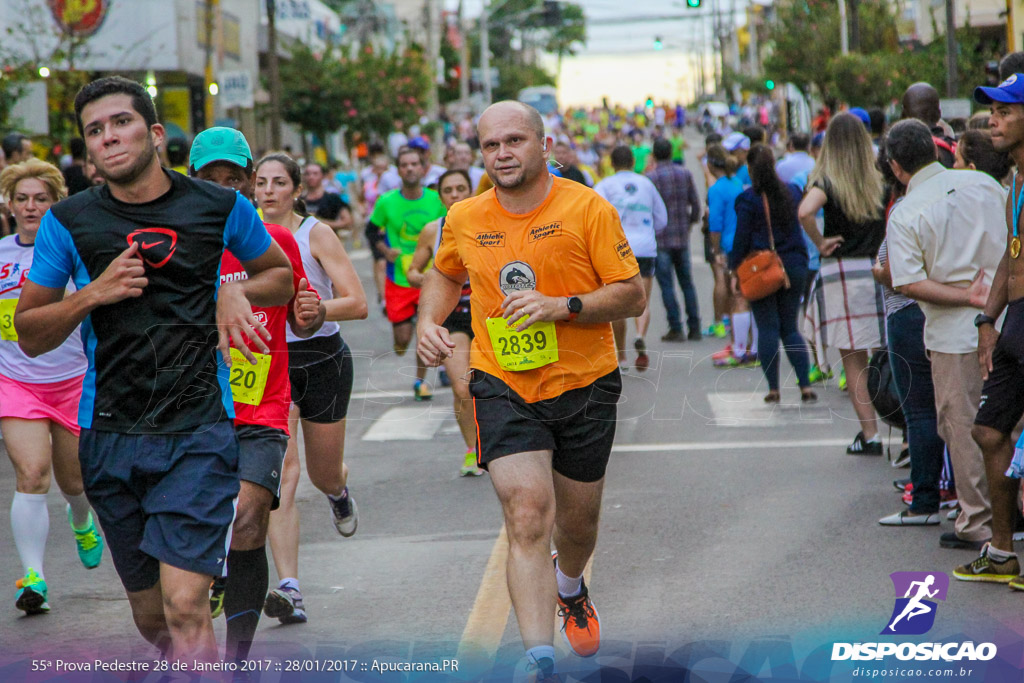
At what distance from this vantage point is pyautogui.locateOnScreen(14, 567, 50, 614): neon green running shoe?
5.92 metres

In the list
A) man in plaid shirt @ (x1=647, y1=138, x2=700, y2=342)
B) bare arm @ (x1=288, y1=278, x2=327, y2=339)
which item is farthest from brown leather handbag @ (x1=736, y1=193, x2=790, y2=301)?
bare arm @ (x1=288, y1=278, x2=327, y2=339)

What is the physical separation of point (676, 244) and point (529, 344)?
10.2 m

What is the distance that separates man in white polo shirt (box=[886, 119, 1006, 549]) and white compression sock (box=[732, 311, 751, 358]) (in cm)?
603

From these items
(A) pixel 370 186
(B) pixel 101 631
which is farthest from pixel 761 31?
(B) pixel 101 631

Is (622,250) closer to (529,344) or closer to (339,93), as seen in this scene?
(529,344)

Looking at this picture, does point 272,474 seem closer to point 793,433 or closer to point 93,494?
point 93,494

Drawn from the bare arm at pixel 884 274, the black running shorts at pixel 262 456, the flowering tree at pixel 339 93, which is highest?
the flowering tree at pixel 339 93

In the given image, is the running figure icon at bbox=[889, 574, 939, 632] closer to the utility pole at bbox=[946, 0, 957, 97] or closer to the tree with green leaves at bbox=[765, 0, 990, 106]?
the utility pole at bbox=[946, 0, 957, 97]

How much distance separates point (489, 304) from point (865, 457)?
4696mm

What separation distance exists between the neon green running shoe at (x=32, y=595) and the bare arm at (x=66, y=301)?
223 centimetres

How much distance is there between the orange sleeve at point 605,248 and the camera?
474 cm

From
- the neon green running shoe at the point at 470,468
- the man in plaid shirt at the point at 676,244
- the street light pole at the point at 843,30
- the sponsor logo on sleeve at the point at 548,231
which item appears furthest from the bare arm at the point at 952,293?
the street light pole at the point at 843,30

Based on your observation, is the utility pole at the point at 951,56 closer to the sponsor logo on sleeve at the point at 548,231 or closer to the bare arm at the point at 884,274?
the bare arm at the point at 884,274

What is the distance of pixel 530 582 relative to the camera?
4.45 m
